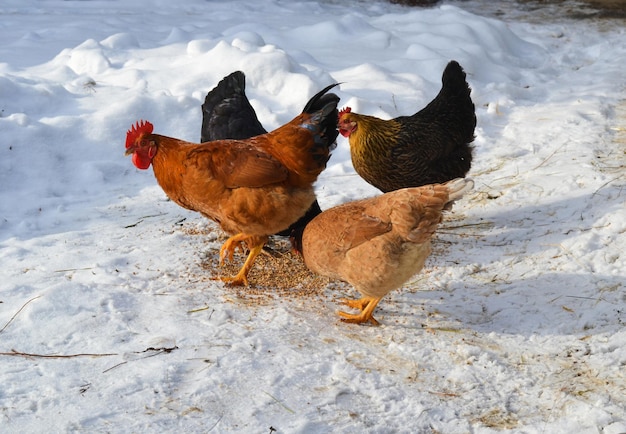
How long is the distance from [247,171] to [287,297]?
31.9 inches

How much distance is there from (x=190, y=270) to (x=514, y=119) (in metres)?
4.28

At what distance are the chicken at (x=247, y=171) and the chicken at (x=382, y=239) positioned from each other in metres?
0.39

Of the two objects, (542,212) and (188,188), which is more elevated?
(188,188)

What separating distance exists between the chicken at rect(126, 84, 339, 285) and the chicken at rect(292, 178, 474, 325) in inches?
15.2

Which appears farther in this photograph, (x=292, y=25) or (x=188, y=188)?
(x=292, y=25)

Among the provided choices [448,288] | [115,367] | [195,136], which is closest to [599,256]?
[448,288]

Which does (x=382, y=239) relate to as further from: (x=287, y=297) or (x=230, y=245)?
(x=230, y=245)

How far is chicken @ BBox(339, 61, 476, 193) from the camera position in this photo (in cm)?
459

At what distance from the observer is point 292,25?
31.4 ft

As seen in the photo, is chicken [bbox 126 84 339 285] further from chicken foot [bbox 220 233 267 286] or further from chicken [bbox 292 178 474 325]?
chicken [bbox 292 178 474 325]

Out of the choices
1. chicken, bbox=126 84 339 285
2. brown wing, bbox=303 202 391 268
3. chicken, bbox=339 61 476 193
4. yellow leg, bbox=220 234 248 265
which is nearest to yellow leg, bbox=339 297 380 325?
brown wing, bbox=303 202 391 268

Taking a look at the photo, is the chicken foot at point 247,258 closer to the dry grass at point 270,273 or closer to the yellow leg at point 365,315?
the dry grass at point 270,273

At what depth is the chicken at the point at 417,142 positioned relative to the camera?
15.1 ft

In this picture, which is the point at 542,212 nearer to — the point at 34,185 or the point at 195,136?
the point at 195,136
